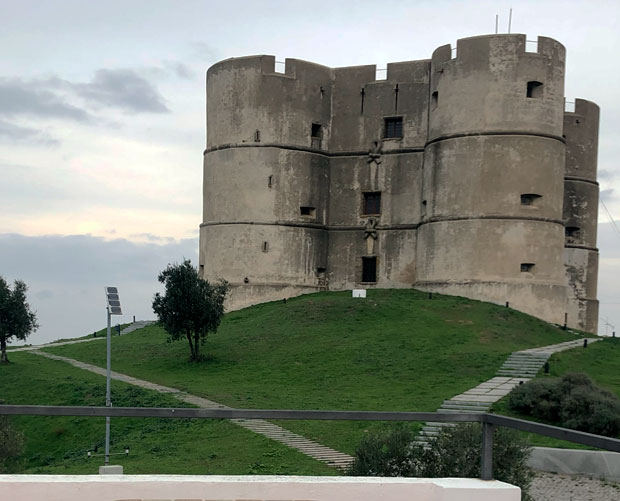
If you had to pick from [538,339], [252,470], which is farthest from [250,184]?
[252,470]

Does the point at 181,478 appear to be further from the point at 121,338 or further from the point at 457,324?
the point at 121,338

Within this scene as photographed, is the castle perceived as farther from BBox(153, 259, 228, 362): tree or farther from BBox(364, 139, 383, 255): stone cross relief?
BBox(153, 259, 228, 362): tree

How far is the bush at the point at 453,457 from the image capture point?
9.98m

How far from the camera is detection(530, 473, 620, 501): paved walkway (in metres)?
14.3

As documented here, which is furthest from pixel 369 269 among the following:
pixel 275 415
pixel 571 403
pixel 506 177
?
pixel 275 415

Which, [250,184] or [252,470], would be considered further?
[250,184]

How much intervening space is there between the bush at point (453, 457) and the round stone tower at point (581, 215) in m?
35.7

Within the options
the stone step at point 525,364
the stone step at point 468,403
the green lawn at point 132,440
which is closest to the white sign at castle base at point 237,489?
the green lawn at point 132,440

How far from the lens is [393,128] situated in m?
43.6

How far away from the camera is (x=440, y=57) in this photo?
40.2m

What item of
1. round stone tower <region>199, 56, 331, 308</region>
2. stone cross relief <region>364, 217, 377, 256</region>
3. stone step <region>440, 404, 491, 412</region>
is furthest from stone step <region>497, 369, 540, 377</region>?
round stone tower <region>199, 56, 331, 308</region>

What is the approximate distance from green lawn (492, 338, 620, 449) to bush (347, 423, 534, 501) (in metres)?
10.6

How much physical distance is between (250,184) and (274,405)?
2171cm

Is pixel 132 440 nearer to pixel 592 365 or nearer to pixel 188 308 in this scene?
pixel 188 308
